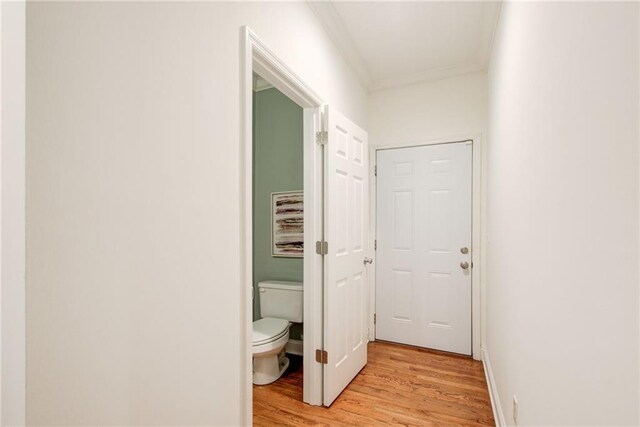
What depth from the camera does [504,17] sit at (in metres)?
1.90

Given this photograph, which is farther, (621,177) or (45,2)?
(45,2)

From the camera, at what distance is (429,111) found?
3121mm

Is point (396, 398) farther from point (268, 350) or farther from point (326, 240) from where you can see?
point (326, 240)

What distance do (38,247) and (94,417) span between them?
1.57ft

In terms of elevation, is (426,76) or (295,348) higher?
(426,76)

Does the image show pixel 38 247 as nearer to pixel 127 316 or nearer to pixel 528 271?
pixel 127 316

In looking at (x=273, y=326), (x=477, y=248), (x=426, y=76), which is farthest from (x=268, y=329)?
(x=426, y=76)

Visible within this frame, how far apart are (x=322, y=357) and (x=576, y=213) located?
1.81 metres

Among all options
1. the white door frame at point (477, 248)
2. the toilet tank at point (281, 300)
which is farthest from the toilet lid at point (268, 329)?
the white door frame at point (477, 248)

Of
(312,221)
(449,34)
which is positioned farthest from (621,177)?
(449,34)

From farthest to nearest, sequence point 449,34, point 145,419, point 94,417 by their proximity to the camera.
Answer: point 449,34 → point 145,419 → point 94,417

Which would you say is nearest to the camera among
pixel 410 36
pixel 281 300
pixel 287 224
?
pixel 410 36

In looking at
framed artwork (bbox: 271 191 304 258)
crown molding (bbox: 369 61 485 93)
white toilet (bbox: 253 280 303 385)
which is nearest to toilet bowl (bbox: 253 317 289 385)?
white toilet (bbox: 253 280 303 385)

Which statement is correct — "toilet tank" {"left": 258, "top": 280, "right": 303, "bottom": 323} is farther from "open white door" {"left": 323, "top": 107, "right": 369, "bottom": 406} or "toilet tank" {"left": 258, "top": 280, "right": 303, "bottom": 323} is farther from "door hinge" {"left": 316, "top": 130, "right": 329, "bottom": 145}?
"door hinge" {"left": 316, "top": 130, "right": 329, "bottom": 145}
